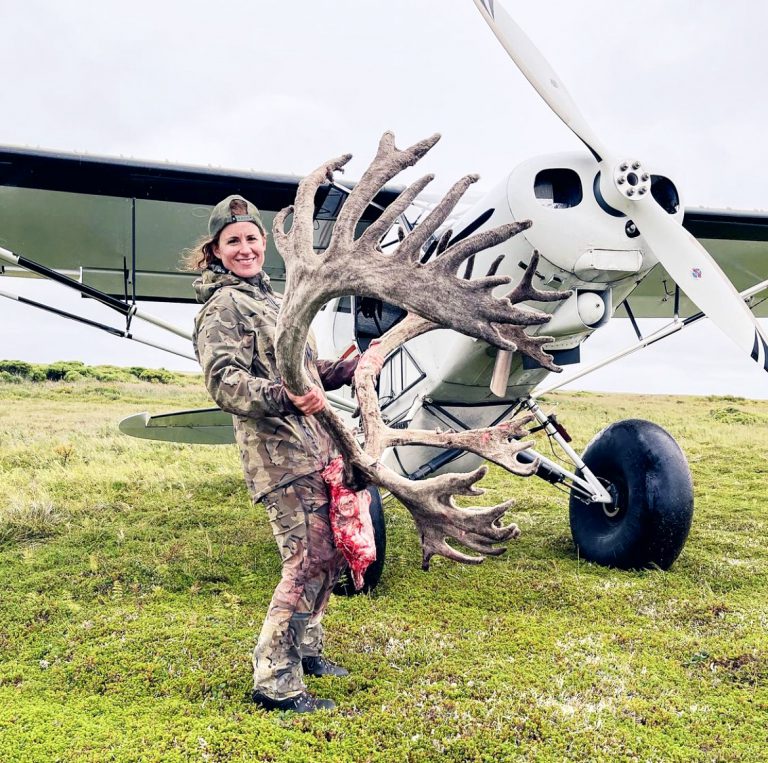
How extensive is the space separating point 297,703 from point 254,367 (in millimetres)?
1359

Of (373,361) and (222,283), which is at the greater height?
(222,283)

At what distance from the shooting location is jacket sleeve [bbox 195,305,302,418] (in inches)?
98.3

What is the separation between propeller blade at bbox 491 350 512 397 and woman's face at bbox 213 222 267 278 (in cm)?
192

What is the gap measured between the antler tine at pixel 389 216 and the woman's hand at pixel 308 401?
0.58 m

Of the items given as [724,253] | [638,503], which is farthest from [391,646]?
[724,253]

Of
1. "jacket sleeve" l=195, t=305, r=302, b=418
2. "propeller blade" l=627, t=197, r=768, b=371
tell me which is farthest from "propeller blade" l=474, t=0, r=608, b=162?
"jacket sleeve" l=195, t=305, r=302, b=418

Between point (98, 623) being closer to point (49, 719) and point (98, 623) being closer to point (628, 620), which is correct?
point (49, 719)

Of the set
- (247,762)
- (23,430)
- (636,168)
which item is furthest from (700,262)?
(23,430)

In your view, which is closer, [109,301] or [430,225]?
[430,225]

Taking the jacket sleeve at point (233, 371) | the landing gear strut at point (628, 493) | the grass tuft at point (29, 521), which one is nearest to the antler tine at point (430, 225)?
the jacket sleeve at point (233, 371)

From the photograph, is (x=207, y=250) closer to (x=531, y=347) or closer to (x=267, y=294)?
(x=267, y=294)

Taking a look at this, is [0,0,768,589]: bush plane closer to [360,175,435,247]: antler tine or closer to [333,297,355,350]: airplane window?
[333,297,355,350]: airplane window

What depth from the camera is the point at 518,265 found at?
385cm

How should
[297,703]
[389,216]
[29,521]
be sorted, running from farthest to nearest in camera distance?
[29,521] < [297,703] < [389,216]
